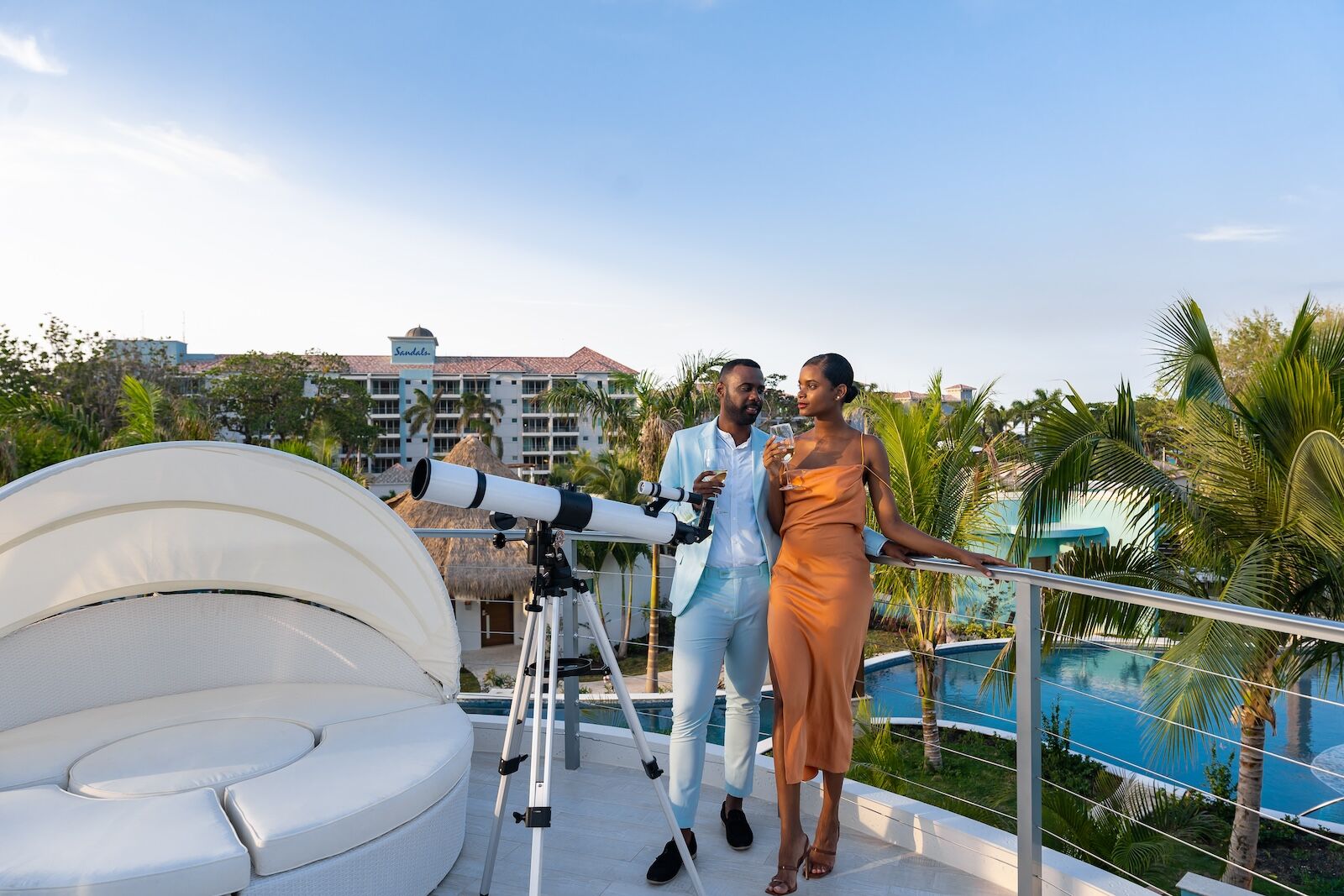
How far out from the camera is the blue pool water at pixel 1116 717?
407 inches

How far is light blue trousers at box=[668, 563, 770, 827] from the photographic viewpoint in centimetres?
271

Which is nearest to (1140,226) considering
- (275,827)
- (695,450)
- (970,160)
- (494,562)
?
(970,160)

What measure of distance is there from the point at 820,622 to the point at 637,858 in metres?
1.16

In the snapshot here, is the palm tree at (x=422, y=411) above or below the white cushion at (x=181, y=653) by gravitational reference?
above

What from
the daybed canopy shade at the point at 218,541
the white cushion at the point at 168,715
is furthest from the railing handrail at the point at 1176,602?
the white cushion at the point at 168,715

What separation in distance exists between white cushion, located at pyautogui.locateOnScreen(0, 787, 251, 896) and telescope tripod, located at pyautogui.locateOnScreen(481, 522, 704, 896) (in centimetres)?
74

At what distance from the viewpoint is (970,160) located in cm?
1692

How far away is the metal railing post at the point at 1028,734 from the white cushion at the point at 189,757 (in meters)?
2.34

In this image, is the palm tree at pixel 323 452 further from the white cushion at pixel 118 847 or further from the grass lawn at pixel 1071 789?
the grass lawn at pixel 1071 789

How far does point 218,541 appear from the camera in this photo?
337 centimetres

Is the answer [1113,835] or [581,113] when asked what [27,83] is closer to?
[581,113]

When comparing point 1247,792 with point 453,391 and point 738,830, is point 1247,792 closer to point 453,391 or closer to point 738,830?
point 738,830

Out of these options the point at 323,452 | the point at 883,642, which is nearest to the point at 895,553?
the point at 883,642

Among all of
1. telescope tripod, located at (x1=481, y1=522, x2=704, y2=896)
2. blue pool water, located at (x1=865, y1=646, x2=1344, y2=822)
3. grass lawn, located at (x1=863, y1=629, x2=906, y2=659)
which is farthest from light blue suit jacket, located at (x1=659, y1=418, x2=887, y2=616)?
grass lawn, located at (x1=863, y1=629, x2=906, y2=659)
